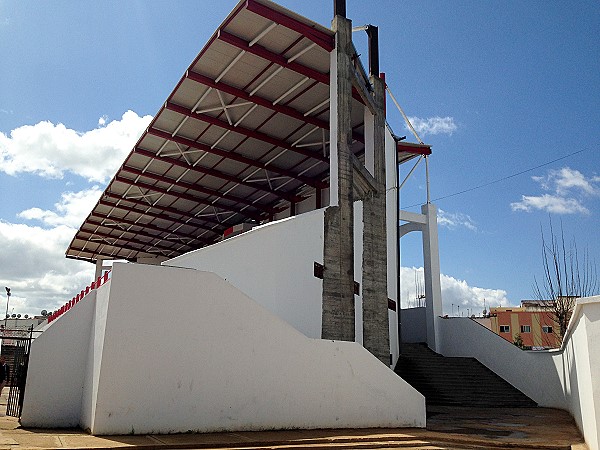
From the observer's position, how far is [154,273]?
34.0 feet

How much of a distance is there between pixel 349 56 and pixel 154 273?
1002 cm

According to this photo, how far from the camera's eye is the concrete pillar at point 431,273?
27031 millimetres

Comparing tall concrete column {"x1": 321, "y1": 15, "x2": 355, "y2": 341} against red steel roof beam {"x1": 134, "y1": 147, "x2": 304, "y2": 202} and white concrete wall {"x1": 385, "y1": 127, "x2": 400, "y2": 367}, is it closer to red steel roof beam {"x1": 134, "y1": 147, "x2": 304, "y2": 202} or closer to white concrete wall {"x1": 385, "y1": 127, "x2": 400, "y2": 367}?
white concrete wall {"x1": 385, "y1": 127, "x2": 400, "y2": 367}

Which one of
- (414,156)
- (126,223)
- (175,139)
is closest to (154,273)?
(175,139)

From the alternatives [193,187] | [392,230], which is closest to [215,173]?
[193,187]

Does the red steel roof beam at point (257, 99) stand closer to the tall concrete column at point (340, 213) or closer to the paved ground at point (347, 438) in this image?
the tall concrete column at point (340, 213)

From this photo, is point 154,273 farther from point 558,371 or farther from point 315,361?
point 558,371

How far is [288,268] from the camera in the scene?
15812 millimetres

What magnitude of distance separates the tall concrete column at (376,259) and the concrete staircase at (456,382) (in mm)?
2620

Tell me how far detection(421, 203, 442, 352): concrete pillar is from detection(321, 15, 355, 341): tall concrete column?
12104 mm

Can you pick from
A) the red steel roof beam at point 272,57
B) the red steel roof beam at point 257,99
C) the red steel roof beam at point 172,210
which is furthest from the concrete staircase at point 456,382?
the red steel roof beam at point 172,210

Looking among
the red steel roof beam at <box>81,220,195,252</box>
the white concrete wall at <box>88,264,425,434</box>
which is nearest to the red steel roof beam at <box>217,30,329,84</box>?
the white concrete wall at <box>88,264,425,434</box>

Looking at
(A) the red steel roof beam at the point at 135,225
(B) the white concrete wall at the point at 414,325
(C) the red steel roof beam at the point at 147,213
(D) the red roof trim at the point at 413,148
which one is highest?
(D) the red roof trim at the point at 413,148

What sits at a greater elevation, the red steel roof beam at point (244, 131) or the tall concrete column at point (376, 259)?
the red steel roof beam at point (244, 131)
